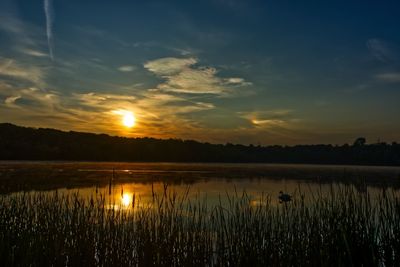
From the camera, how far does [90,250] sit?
254 inches

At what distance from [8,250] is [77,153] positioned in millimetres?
65306

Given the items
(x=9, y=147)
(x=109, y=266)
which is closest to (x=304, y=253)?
(x=109, y=266)

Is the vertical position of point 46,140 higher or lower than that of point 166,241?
higher

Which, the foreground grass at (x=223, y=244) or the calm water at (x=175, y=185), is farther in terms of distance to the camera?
the calm water at (x=175, y=185)

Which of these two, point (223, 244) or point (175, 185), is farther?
point (175, 185)

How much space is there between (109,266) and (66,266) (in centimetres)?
66

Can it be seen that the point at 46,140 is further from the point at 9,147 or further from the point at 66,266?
the point at 66,266

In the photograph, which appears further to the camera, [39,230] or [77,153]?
[77,153]

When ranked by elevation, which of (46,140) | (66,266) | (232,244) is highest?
(46,140)

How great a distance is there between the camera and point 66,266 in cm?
639

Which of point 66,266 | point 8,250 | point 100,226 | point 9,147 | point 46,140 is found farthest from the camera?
point 46,140

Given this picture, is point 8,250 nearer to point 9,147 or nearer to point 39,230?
point 39,230

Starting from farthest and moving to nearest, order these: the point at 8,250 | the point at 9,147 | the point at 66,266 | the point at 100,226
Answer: the point at 9,147, the point at 100,226, the point at 66,266, the point at 8,250

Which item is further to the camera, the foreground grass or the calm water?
the calm water
